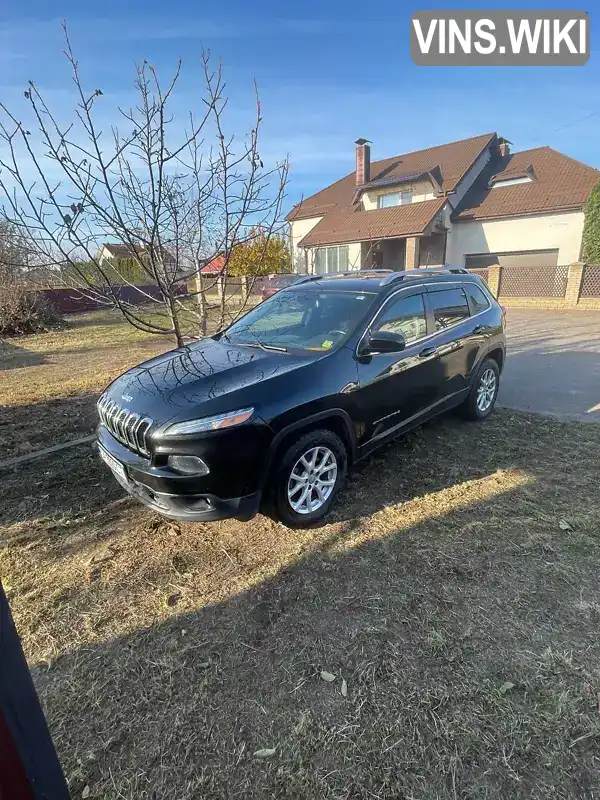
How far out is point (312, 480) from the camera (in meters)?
3.20

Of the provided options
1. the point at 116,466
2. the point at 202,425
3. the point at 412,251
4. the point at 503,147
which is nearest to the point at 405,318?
the point at 202,425

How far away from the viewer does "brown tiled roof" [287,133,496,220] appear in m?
24.0

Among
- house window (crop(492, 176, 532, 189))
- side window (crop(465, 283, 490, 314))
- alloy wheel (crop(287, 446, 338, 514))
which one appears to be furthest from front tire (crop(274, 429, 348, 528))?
house window (crop(492, 176, 532, 189))

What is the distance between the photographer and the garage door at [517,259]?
68.3 feet

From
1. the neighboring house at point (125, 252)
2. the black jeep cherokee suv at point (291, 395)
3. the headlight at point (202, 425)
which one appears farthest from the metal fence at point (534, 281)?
the headlight at point (202, 425)

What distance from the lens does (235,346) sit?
3.81 m

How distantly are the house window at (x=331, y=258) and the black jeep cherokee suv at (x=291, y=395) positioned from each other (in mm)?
22254

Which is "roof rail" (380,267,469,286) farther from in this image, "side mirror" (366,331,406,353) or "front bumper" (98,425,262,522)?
"front bumper" (98,425,262,522)

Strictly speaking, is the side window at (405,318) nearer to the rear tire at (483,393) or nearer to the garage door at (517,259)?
the rear tire at (483,393)

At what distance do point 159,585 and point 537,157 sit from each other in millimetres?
29181

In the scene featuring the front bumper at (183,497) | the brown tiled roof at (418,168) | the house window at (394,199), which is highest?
the brown tiled roof at (418,168)

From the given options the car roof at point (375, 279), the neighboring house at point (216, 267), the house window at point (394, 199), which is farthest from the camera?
the house window at point (394, 199)

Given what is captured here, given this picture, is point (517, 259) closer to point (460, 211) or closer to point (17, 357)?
point (460, 211)

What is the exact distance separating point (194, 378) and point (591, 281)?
18090 mm
